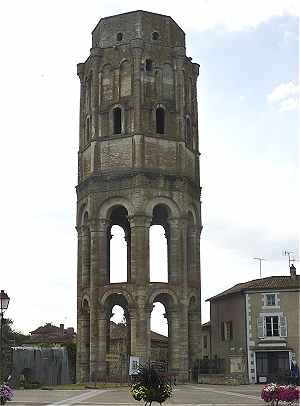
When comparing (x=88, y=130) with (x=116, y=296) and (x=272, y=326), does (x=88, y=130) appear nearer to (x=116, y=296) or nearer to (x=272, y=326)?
(x=116, y=296)

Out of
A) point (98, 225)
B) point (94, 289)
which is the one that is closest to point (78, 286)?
point (94, 289)

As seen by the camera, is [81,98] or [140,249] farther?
[81,98]

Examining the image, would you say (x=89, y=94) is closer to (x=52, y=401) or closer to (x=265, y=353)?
(x=265, y=353)

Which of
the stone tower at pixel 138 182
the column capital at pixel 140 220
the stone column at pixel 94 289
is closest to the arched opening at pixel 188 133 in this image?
the stone tower at pixel 138 182

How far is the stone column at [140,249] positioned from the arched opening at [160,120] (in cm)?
699

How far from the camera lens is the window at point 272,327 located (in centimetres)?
5249

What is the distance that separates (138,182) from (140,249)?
4564 millimetres

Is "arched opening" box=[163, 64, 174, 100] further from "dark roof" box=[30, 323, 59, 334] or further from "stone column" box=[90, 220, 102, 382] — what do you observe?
"dark roof" box=[30, 323, 59, 334]

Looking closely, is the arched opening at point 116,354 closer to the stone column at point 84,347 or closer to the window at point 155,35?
the stone column at point 84,347

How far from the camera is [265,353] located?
171 ft

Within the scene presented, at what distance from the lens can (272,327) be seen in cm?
5256

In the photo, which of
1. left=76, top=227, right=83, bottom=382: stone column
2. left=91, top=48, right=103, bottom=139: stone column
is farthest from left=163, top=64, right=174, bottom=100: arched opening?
left=76, top=227, right=83, bottom=382: stone column

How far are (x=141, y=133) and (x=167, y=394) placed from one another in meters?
32.4

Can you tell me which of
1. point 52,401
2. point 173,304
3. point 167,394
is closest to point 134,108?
point 173,304
